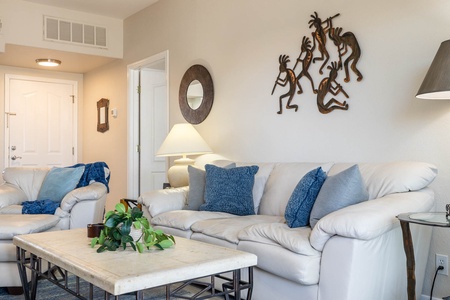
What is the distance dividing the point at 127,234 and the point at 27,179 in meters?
2.71

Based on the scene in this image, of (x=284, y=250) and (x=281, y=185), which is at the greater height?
(x=281, y=185)

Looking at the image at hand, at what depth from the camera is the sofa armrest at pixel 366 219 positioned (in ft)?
6.89

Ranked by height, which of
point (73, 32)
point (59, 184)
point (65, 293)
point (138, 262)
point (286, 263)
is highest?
point (73, 32)

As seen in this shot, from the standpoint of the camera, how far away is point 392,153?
2971mm

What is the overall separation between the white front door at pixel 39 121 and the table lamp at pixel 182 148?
3168 mm

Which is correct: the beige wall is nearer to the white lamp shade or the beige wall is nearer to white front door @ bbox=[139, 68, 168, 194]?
white front door @ bbox=[139, 68, 168, 194]

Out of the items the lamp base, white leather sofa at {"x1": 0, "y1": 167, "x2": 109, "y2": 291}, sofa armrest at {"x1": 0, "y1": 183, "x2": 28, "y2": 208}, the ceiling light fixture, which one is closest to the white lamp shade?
the lamp base

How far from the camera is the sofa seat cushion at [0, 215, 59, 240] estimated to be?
3006 mm

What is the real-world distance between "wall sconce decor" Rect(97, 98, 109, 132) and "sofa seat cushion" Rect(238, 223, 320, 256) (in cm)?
425

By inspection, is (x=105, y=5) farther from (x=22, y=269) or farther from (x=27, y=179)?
(x=22, y=269)

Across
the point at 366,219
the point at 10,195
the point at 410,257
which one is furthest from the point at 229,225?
the point at 10,195

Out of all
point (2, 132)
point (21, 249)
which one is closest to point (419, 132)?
point (21, 249)

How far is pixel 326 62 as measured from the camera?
3396 millimetres

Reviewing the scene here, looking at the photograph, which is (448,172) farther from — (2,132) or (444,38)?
(2,132)
